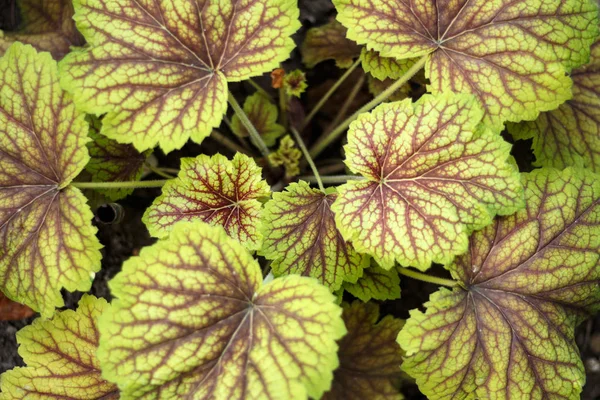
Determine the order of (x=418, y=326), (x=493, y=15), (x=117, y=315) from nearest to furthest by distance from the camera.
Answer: (x=117, y=315)
(x=418, y=326)
(x=493, y=15)

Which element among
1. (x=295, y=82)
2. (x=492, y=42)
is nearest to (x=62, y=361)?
(x=295, y=82)

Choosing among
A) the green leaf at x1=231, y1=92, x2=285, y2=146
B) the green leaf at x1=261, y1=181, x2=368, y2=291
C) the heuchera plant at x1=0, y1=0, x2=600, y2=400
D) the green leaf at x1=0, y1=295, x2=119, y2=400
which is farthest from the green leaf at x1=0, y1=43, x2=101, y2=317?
the green leaf at x1=231, y1=92, x2=285, y2=146

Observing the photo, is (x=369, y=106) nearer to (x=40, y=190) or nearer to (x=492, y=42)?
(x=492, y=42)

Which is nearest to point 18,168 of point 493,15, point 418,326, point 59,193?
point 59,193

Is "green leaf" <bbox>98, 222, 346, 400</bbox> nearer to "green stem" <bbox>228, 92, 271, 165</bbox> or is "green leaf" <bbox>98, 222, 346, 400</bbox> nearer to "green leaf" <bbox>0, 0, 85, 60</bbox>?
"green stem" <bbox>228, 92, 271, 165</bbox>

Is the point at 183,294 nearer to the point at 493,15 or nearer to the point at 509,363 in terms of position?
the point at 509,363

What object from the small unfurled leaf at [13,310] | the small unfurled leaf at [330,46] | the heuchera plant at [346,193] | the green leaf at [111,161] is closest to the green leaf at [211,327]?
the heuchera plant at [346,193]

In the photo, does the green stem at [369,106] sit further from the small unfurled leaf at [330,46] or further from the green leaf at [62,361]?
the green leaf at [62,361]
